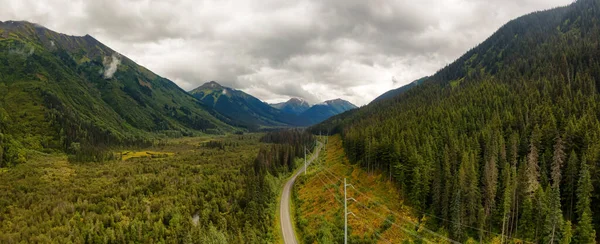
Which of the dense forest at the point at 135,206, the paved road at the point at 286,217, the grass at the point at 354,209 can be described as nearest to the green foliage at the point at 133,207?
the dense forest at the point at 135,206

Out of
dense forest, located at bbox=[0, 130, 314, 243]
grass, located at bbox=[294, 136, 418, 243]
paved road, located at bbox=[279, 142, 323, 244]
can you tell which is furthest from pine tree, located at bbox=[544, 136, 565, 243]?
dense forest, located at bbox=[0, 130, 314, 243]

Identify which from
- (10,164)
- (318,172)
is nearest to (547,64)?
(318,172)

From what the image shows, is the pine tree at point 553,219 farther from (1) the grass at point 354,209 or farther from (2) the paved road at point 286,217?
(2) the paved road at point 286,217

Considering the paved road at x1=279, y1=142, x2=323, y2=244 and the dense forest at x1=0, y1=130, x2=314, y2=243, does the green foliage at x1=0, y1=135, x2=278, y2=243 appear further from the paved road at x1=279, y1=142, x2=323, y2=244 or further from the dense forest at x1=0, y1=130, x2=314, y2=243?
the paved road at x1=279, y1=142, x2=323, y2=244

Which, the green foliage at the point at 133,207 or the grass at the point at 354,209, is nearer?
the grass at the point at 354,209

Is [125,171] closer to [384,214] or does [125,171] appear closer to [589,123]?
[384,214]

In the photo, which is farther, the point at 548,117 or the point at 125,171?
the point at 125,171
